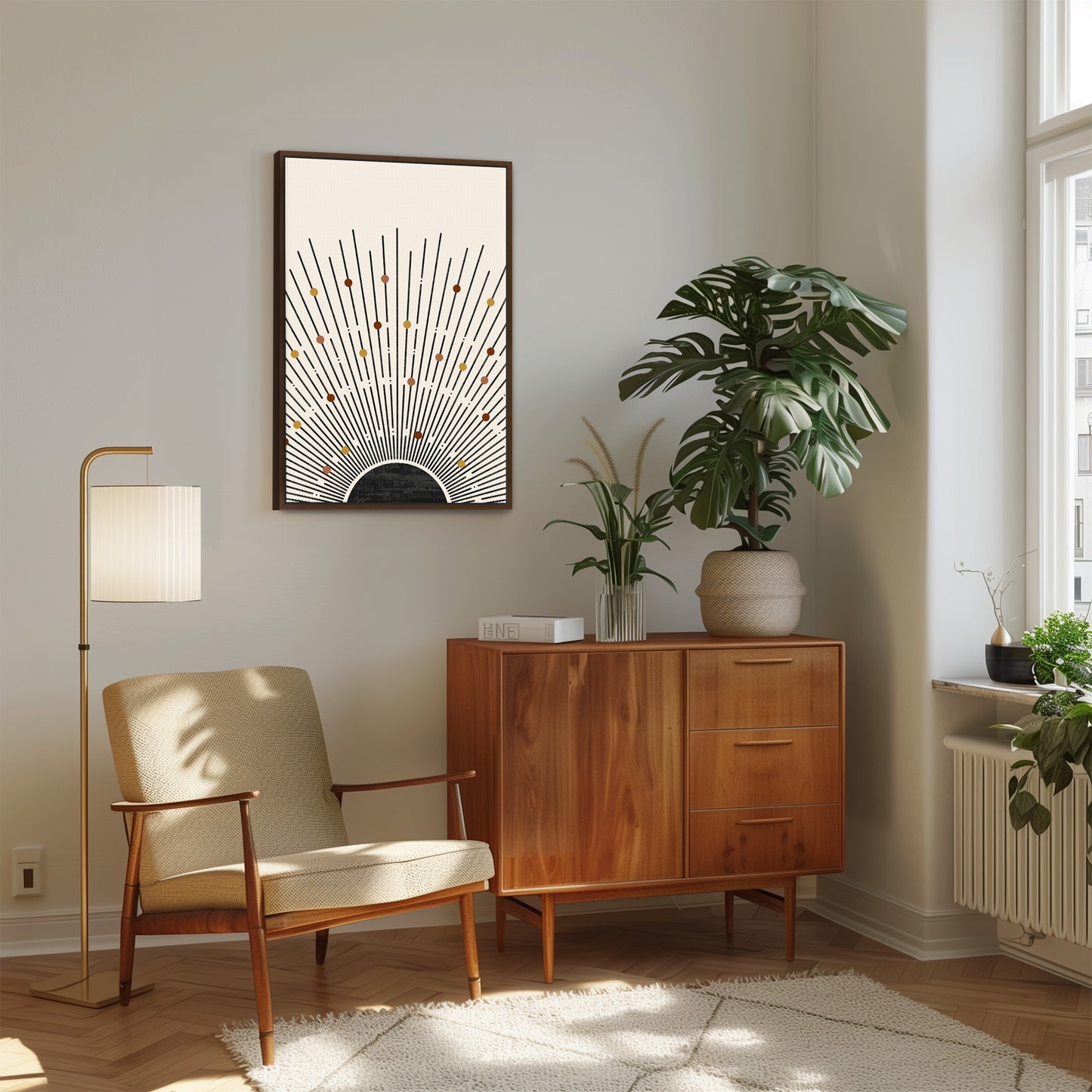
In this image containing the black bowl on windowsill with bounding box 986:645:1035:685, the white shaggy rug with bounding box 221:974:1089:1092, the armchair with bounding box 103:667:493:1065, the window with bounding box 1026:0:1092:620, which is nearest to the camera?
the white shaggy rug with bounding box 221:974:1089:1092

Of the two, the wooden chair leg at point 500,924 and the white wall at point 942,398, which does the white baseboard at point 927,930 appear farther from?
the wooden chair leg at point 500,924

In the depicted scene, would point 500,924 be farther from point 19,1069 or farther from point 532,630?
point 19,1069

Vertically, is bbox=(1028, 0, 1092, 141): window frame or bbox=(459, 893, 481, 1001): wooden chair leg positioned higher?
bbox=(1028, 0, 1092, 141): window frame

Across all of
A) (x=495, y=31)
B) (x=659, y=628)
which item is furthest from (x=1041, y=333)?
(x=495, y=31)

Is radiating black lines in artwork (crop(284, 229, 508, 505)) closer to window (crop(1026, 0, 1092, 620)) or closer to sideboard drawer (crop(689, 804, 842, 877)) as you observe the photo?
sideboard drawer (crop(689, 804, 842, 877))

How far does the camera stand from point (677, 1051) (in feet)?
9.47

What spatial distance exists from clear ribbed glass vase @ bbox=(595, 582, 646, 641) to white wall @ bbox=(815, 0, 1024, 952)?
837 mm

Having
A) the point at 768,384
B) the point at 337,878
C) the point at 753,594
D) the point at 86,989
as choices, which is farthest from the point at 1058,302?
the point at 86,989

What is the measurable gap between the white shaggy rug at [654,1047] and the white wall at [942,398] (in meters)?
0.65

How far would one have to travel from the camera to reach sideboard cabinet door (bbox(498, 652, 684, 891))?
133 inches

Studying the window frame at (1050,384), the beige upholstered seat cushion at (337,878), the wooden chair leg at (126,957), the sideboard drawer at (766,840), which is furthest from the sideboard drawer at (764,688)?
the wooden chair leg at (126,957)

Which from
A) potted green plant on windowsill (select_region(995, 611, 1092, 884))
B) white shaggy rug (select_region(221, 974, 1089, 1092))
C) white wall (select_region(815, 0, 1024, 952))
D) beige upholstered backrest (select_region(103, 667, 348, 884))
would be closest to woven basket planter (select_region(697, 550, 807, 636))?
white wall (select_region(815, 0, 1024, 952))

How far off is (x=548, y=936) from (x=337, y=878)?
761mm

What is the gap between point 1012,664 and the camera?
349cm
